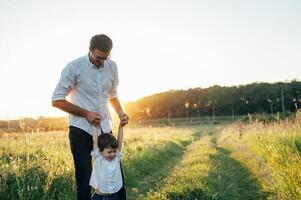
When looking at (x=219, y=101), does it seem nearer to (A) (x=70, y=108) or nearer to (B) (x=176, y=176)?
(B) (x=176, y=176)

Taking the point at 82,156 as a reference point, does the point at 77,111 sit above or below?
above

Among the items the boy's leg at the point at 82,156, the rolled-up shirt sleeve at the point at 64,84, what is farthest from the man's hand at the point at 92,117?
the rolled-up shirt sleeve at the point at 64,84

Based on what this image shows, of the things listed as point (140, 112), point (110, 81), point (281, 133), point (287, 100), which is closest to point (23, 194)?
point (110, 81)

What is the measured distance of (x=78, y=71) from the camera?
5.64 m

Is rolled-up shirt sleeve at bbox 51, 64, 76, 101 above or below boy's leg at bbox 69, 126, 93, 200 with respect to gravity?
above

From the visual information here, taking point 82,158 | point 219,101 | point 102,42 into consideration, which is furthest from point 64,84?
point 219,101

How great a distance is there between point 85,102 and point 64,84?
1.27 ft

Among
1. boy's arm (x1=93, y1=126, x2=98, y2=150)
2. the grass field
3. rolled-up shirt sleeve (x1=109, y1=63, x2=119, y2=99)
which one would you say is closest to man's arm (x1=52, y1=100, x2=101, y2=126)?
boy's arm (x1=93, y1=126, x2=98, y2=150)

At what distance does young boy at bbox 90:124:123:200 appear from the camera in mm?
5664

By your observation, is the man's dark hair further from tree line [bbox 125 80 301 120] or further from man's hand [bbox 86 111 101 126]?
tree line [bbox 125 80 301 120]

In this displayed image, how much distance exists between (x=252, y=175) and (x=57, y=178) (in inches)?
234

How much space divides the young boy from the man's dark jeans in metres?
0.10

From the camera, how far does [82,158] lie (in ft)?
18.8

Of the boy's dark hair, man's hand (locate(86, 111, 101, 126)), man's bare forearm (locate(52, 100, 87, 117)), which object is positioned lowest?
the boy's dark hair
